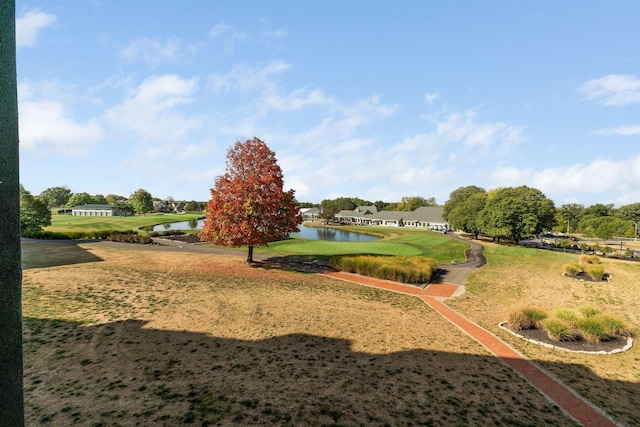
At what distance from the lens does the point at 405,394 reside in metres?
8.66

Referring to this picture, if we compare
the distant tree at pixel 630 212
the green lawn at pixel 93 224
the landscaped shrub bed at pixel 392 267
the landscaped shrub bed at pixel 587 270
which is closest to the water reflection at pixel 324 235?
the green lawn at pixel 93 224

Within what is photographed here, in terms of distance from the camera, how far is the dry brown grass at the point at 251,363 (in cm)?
772

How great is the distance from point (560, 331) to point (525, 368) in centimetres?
443

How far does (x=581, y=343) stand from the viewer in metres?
13.3

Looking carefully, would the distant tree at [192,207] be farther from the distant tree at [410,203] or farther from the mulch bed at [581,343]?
the mulch bed at [581,343]

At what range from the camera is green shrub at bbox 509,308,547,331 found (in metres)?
14.6

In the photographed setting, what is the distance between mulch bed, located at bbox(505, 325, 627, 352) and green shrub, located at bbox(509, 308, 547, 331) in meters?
0.48

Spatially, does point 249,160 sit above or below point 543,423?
above

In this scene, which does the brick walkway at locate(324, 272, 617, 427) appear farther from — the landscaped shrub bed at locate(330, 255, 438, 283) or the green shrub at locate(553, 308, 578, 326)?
the green shrub at locate(553, 308, 578, 326)

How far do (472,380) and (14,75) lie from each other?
506 inches

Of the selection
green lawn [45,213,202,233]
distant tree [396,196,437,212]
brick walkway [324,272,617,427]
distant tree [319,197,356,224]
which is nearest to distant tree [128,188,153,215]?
green lawn [45,213,202,233]

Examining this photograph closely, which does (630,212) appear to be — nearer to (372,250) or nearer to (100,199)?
(372,250)

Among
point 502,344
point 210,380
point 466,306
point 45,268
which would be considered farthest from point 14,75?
point 45,268

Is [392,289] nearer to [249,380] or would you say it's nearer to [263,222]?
[263,222]
